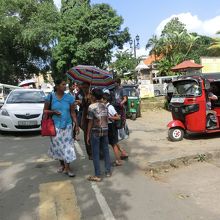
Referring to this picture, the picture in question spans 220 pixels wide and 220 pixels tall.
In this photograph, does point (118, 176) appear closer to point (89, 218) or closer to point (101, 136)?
point (101, 136)

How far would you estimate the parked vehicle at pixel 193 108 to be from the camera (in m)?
12.0

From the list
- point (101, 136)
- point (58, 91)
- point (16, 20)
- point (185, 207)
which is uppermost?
point (16, 20)

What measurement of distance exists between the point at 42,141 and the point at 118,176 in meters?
5.27

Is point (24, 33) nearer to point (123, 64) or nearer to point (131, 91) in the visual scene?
point (123, 64)

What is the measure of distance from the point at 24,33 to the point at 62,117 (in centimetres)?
3394

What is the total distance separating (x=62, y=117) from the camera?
8.02 m

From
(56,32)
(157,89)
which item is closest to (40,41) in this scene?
(56,32)

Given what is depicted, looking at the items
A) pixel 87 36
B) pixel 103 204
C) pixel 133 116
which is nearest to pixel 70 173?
pixel 103 204

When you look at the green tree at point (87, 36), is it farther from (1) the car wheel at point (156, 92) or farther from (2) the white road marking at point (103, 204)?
(2) the white road marking at point (103, 204)

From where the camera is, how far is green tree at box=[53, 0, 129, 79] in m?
40.2

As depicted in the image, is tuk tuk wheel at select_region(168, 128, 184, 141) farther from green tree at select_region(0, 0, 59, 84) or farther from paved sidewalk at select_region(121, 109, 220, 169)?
green tree at select_region(0, 0, 59, 84)

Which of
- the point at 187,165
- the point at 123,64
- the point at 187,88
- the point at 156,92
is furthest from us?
the point at 123,64

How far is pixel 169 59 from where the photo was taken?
48.3m

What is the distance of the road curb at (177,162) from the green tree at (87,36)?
101 ft
